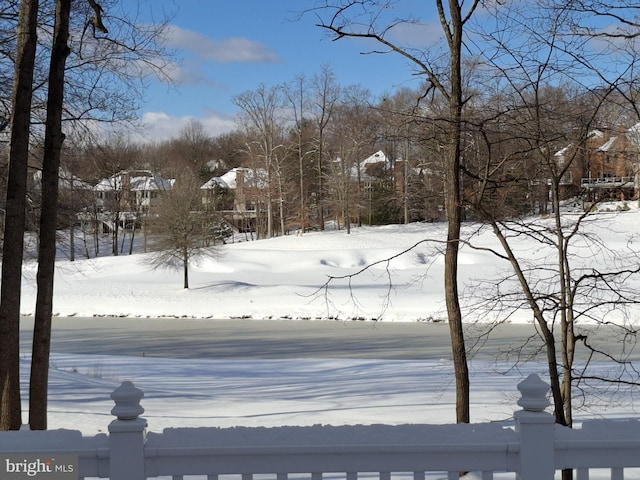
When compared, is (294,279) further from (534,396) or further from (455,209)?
(534,396)

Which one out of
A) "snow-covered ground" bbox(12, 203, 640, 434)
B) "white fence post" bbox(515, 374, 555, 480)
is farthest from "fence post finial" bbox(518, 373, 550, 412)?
"snow-covered ground" bbox(12, 203, 640, 434)

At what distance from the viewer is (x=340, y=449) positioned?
3.19 meters

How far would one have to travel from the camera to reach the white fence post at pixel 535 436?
3178mm

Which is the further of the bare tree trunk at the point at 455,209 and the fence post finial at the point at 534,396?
the bare tree trunk at the point at 455,209

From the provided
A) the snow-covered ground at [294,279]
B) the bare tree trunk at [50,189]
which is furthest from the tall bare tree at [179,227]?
the bare tree trunk at [50,189]

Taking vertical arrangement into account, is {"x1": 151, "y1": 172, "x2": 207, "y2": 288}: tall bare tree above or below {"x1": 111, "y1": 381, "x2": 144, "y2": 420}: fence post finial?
above

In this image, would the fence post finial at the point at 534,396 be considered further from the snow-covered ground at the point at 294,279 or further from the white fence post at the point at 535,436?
the snow-covered ground at the point at 294,279

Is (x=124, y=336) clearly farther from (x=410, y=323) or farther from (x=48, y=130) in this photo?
(x=48, y=130)

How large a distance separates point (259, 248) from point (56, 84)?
36.5 metres

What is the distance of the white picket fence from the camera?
3.17 meters

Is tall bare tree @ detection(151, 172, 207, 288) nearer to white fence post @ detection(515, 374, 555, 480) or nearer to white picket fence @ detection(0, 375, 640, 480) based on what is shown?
white picket fence @ detection(0, 375, 640, 480)

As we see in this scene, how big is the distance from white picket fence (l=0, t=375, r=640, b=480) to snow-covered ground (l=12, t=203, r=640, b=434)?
4491 millimetres

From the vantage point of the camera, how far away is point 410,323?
27.6m

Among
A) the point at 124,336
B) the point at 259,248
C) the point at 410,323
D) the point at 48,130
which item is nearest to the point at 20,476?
the point at 48,130
